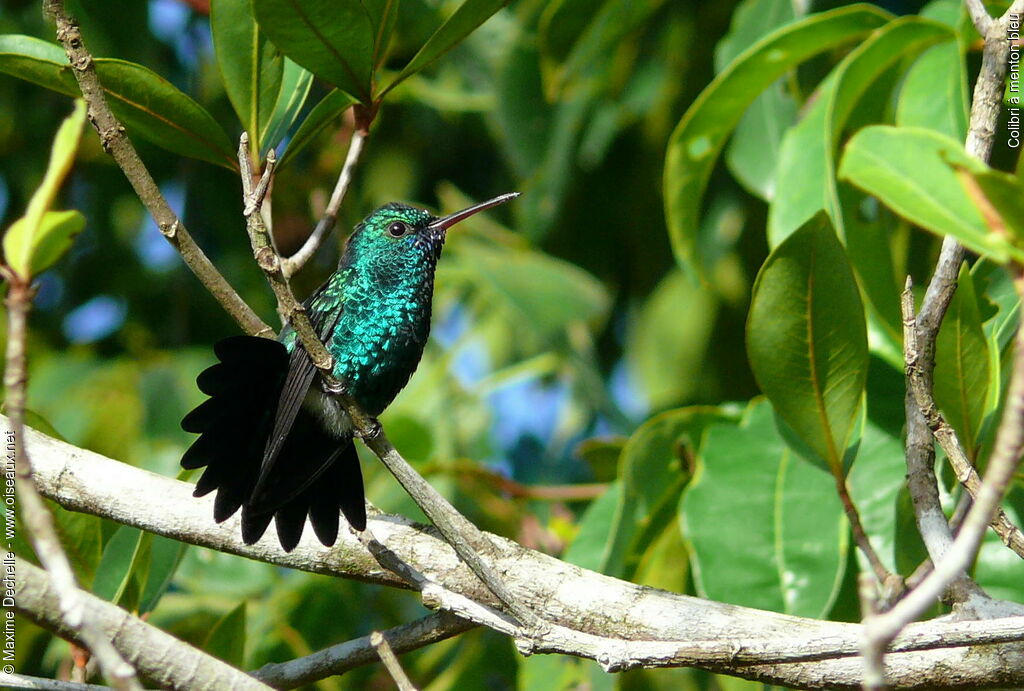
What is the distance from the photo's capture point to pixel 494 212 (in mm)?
5594

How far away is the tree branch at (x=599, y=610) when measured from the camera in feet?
5.24

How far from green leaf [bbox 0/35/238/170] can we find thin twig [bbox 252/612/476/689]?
969 millimetres

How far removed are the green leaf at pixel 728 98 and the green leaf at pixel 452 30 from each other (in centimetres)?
101

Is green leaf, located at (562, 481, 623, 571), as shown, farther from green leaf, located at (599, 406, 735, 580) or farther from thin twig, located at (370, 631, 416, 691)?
thin twig, located at (370, 631, 416, 691)

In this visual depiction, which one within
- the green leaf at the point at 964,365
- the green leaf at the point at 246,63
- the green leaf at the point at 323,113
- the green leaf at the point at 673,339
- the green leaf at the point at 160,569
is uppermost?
the green leaf at the point at 673,339

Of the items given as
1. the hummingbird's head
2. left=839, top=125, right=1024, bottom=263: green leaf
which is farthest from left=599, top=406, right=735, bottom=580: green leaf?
left=839, top=125, right=1024, bottom=263: green leaf

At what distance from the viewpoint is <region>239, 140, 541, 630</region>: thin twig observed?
1651mm

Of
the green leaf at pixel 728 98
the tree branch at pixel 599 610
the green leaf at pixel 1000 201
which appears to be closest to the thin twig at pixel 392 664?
the tree branch at pixel 599 610

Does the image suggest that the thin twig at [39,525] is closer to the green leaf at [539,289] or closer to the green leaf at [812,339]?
the green leaf at [812,339]

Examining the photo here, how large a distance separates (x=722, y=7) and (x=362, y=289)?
7.96ft

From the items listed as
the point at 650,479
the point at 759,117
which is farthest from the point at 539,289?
the point at 650,479

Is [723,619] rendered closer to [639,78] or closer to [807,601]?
[807,601]

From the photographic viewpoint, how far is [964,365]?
6.53 ft

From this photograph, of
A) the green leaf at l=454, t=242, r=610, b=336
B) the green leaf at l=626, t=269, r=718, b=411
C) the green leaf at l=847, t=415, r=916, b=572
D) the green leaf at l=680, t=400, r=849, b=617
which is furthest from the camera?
the green leaf at l=626, t=269, r=718, b=411
